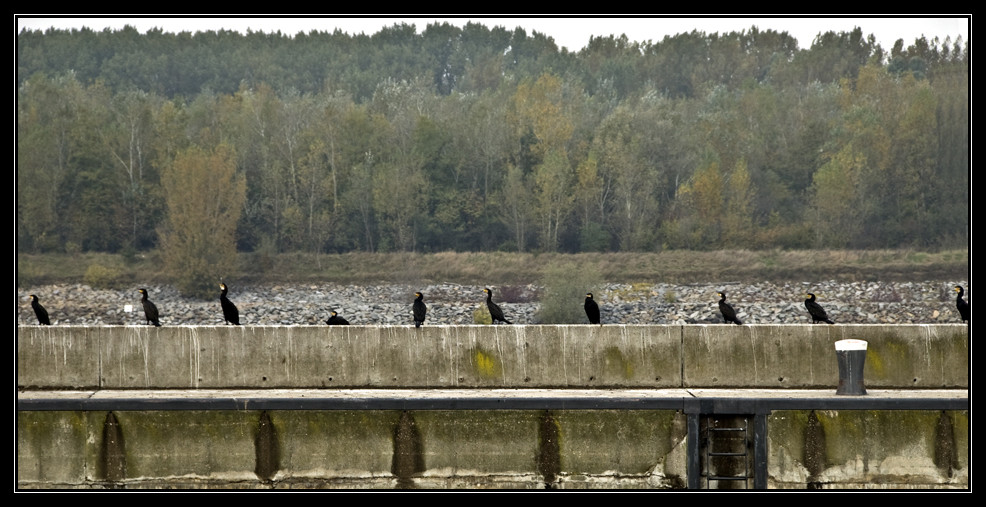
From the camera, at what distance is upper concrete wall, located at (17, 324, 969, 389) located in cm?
1476

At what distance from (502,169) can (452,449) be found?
3173 inches

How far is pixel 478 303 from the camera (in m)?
74.2

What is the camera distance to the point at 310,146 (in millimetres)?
92250

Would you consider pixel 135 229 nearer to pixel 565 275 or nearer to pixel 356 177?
pixel 356 177

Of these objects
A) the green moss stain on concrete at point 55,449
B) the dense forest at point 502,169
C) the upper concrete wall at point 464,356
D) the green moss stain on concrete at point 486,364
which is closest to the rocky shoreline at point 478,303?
the dense forest at point 502,169

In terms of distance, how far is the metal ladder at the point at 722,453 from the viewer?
43.2 ft

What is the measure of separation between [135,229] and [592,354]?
7632cm

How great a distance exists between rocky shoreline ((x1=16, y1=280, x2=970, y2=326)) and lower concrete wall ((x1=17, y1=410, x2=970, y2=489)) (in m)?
52.7

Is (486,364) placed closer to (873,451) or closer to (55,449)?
(873,451)

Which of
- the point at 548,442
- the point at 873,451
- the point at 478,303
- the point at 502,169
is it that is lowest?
the point at 478,303

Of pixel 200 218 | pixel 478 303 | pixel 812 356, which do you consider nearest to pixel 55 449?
pixel 812 356

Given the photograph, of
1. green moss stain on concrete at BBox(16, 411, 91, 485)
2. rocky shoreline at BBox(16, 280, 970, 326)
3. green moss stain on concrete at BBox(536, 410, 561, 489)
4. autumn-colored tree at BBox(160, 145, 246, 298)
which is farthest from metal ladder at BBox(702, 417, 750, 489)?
autumn-colored tree at BBox(160, 145, 246, 298)

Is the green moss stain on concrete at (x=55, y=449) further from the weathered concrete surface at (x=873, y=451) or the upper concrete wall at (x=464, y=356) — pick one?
the weathered concrete surface at (x=873, y=451)

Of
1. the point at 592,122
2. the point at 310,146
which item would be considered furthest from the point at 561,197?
the point at 310,146
